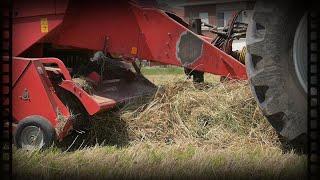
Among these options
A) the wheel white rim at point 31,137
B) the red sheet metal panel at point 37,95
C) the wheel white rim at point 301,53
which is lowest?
the wheel white rim at point 31,137

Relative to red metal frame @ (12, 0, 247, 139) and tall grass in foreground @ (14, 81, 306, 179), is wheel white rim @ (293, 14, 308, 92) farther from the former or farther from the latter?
red metal frame @ (12, 0, 247, 139)

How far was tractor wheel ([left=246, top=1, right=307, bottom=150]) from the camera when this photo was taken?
11.8ft

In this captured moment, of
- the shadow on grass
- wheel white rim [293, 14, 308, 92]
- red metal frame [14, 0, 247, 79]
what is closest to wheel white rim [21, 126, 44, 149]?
the shadow on grass

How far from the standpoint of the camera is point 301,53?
3607 millimetres

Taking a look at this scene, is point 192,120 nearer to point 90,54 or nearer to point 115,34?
point 115,34

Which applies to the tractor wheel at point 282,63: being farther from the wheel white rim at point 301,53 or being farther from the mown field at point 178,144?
the mown field at point 178,144

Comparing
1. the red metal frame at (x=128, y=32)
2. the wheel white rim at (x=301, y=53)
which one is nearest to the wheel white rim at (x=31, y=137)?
the red metal frame at (x=128, y=32)

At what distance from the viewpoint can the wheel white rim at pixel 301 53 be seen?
3.58m

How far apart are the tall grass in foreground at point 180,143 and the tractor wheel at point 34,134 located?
0.44 ft

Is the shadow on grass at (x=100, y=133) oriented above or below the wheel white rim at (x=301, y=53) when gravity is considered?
below

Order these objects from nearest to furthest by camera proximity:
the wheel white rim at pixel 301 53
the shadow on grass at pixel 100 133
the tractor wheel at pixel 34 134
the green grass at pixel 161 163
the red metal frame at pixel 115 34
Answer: the green grass at pixel 161 163
the wheel white rim at pixel 301 53
the tractor wheel at pixel 34 134
the shadow on grass at pixel 100 133
the red metal frame at pixel 115 34

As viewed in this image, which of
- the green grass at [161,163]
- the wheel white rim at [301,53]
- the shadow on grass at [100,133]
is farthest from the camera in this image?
the shadow on grass at [100,133]

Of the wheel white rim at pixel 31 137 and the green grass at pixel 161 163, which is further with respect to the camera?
the wheel white rim at pixel 31 137
